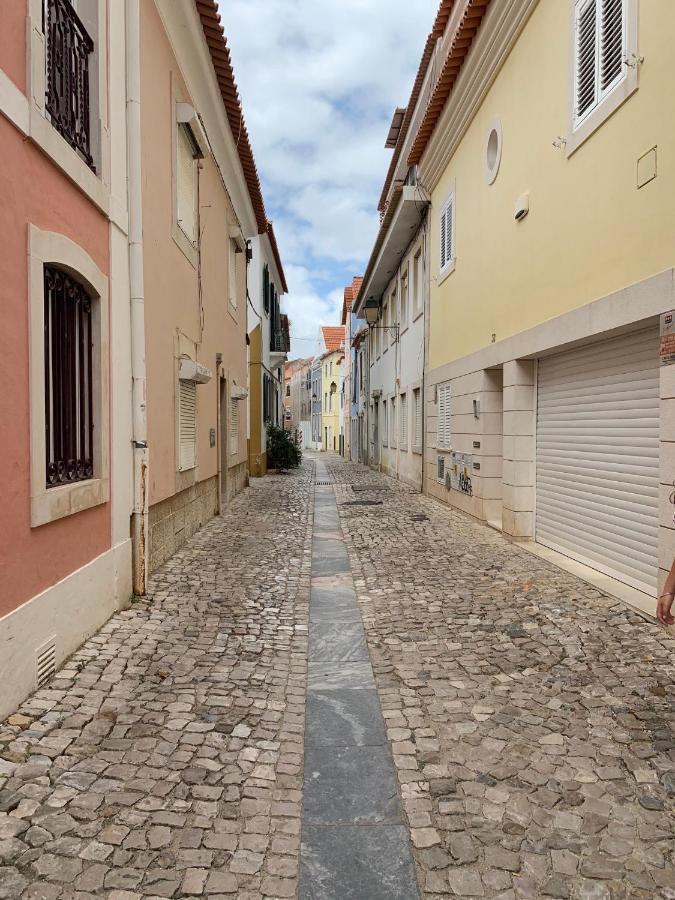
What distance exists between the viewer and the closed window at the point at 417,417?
592 inches

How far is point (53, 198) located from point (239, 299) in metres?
10.2

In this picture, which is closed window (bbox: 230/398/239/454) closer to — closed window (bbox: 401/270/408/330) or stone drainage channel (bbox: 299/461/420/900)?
closed window (bbox: 401/270/408/330)

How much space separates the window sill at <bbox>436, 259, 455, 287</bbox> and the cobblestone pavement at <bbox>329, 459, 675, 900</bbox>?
7.01 meters

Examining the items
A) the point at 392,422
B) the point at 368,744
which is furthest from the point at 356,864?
the point at 392,422

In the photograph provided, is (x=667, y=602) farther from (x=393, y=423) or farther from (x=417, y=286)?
(x=393, y=423)

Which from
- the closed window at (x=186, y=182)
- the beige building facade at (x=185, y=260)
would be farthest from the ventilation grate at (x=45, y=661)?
the closed window at (x=186, y=182)

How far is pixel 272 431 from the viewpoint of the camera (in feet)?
72.8

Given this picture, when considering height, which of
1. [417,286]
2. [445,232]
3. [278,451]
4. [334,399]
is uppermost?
[445,232]

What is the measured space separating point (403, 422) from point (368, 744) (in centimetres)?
1486

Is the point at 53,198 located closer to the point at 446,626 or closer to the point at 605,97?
the point at 446,626

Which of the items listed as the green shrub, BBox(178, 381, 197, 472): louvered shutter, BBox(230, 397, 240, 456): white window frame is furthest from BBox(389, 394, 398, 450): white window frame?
BBox(178, 381, 197, 472): louvered shutter

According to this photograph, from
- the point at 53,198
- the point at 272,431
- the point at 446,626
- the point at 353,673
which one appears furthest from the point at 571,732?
the point at 272,431

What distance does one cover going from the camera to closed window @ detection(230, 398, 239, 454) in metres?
13.2

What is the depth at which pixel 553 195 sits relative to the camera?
6.98m
